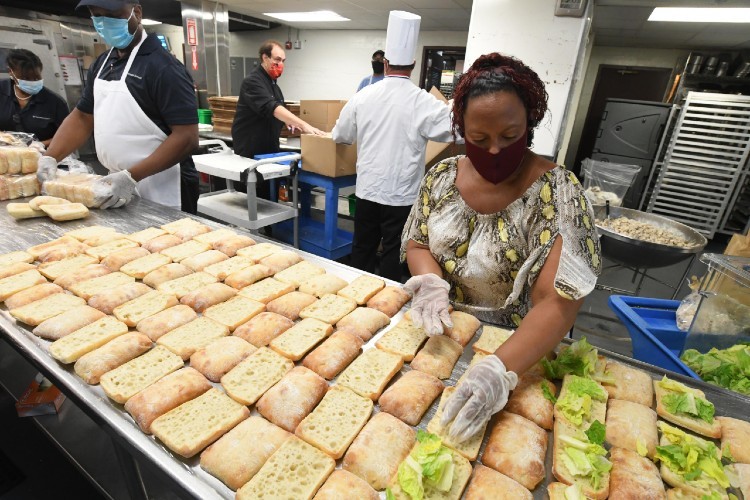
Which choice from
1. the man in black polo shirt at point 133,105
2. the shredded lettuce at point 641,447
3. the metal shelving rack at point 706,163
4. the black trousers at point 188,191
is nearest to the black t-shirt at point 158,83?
the man in black polo shirt at point 133,105

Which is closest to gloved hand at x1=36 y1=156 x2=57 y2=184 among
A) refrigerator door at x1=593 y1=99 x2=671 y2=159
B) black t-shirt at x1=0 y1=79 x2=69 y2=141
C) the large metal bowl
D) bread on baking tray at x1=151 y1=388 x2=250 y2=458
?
black t-shirt at x1=0 y1=79 x2=69 y2=141

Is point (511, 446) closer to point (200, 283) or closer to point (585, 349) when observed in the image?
point (585, 349)

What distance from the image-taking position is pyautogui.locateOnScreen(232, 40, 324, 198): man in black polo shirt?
481cm

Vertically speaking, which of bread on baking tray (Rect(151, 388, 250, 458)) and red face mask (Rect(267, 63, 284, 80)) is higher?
red face mask (Rect(267, 63, 284, 80))

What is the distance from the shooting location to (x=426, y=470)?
1.04m

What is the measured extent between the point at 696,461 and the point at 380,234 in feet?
11.0

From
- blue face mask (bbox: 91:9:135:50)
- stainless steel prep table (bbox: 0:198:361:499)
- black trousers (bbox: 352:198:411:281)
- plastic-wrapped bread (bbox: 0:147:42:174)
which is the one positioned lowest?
black trousers (bbox: 352:198:411:281)

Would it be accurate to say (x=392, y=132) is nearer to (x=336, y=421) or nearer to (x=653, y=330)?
(x=653, y=330)

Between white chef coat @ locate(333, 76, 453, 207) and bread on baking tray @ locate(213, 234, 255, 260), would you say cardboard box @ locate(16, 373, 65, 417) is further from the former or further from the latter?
white chef coat @ locate(333, 76, 453, 207)

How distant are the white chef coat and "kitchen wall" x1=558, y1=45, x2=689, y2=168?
668cm

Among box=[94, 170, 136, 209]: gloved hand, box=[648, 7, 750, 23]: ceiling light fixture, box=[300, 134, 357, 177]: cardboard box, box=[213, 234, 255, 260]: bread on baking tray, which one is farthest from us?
box=[648, 7, 750, 23]: ceiling light fixture

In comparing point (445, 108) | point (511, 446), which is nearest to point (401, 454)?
point (511, 446)

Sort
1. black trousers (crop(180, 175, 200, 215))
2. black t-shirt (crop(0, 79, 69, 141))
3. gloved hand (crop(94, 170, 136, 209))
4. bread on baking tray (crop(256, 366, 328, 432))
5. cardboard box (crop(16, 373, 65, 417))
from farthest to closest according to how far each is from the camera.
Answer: black t-shirt (crop(0, 79, 69, 141)) < black trousers (crop(180, 175, 200, 215)) < gloved hand (crop(94, 170, 136, 209)) < cardboard box (crop(16, 373, 65, 417)) < bread on baking tray (crop(256, 366, 328, 432))

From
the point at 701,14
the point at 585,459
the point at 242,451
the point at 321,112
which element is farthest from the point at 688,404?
the point at 701,14
